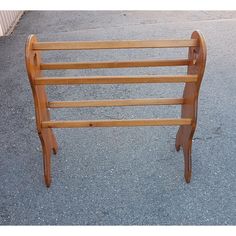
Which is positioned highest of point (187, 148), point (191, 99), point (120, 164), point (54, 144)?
point (191, 99)

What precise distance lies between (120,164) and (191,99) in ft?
2.58

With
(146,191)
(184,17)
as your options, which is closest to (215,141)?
(146,191)

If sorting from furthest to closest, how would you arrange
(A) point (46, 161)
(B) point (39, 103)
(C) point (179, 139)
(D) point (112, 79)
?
(C) point (179, 139), (A) point (46, 161), (B) point (39, 103), (D) point (112, 79)

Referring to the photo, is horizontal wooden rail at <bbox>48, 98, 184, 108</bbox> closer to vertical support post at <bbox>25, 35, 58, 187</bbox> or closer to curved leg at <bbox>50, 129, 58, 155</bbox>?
vertical support post at <bbox>25, 35, 58, 187</bbox>

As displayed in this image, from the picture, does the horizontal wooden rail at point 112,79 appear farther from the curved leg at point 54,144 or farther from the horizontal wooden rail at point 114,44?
the curved leg at point 54,144

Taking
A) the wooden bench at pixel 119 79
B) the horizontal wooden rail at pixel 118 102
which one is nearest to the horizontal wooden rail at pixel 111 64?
the wooden bench at pixel 119 79

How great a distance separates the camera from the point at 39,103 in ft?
6.49

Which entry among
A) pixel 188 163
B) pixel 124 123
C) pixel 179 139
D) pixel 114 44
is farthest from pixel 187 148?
pixel 114 44

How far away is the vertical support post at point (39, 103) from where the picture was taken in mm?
1779

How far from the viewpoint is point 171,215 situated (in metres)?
2.06

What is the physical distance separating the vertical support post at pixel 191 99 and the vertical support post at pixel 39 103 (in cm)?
95

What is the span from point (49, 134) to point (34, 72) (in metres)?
0.63

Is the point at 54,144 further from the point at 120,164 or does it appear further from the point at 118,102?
the point at 118,102

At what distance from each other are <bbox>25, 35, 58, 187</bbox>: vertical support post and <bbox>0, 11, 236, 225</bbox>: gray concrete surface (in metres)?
0.15
